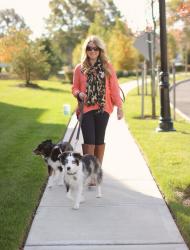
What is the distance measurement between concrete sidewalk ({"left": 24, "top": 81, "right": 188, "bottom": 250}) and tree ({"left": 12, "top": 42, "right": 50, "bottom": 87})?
100ft

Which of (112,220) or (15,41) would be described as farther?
(15,41)

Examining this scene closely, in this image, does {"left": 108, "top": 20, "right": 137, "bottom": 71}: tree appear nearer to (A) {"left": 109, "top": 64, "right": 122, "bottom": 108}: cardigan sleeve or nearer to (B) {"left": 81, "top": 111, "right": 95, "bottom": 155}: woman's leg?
(A) {"left": 109, "top": 64, "right": 122, "bottom": 108}: cardigan sleeve

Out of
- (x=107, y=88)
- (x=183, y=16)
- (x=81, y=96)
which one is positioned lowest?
(x=81, y=96)

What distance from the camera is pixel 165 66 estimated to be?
13.7m

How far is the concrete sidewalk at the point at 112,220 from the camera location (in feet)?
17.8

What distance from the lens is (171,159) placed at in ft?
32.6

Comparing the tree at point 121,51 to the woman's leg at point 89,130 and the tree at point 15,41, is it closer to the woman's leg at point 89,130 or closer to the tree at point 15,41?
the tree at point 15,41

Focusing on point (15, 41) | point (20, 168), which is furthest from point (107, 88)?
point (15, 41)

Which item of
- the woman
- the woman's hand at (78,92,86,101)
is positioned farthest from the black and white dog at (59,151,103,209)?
the woman's hand at (78,92,86,101)

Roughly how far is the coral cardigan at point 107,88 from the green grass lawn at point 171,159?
1425 millimetres

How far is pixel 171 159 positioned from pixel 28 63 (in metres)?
29.6

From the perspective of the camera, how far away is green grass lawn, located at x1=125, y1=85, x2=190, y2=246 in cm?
669

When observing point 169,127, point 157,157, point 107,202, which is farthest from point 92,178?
point 169,127

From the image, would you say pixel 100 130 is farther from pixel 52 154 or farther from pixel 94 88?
pixel 52 154
